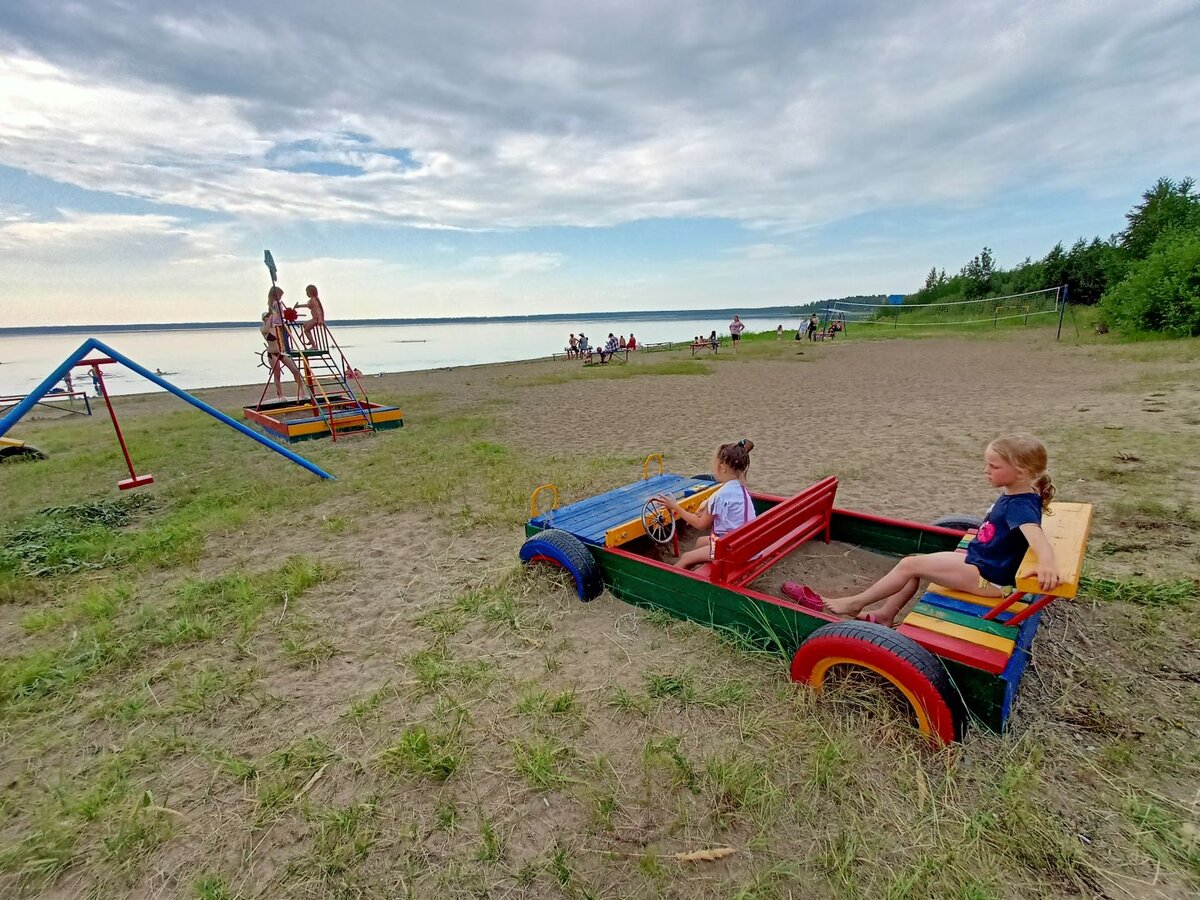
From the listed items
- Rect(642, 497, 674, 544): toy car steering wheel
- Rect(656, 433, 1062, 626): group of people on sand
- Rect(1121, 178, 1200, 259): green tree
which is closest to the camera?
Rect(656, 433, 1062, 626): group of people on sand

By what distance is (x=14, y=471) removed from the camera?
9.15 meters

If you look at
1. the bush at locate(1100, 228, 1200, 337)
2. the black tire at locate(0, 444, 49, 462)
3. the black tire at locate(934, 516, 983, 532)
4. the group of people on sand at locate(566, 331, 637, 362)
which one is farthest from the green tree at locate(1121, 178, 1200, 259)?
the black tire at locate(0, 444, 49, 462)

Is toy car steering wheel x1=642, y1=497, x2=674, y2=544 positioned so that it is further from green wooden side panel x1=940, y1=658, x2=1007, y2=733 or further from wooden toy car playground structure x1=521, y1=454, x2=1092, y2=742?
green wooden side panel x1=940, y1=658, x2=1007, y2=733

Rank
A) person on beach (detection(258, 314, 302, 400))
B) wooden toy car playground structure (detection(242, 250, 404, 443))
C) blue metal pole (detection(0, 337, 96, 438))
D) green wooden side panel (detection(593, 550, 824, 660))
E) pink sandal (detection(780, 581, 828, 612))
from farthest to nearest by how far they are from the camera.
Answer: person on beach (detection(258, 314, 302, 400)), wooden toy car playground structure (detection(242, 250, 404, 443)), blue metal pole (detection(0, 337, 96, 438)), pink sandal (detection(780, 581, 828, 612)), green wooden side panel (detection(593, 550, 824, 660))

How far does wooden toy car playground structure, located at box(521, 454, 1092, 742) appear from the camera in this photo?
2436 millimetres

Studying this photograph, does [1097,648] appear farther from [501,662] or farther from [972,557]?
[501,662]

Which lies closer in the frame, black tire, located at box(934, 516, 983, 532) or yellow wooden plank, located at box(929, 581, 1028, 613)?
yellow wooden plank, located at box(929, 581, 1028, 613)

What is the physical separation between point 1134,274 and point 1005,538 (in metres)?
28.2

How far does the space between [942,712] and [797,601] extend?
1.19 meters

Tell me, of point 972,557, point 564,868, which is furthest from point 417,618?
point 972,557

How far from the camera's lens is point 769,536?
3.50 metres

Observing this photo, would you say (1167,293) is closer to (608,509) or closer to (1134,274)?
(1134,274)

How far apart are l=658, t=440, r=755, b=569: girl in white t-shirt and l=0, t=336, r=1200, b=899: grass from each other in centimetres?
67

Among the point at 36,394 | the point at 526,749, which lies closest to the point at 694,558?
the point at 526,749
